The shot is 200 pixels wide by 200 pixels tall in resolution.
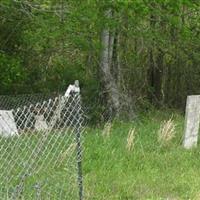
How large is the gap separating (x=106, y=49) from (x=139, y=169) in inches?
197

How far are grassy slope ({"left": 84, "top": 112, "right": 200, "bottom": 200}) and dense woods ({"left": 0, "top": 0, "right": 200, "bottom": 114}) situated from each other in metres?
2.15

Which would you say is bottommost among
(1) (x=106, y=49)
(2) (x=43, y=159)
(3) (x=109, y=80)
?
(2) (x=43, y=159)

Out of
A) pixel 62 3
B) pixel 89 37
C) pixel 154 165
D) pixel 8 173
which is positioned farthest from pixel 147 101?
pixel 8 173

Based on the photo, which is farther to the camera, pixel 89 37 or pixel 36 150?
pixel 89 37

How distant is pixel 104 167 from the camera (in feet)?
25.0

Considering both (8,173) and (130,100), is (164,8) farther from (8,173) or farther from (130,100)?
(8,173)

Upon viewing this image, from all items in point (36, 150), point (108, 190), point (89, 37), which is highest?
point (89, 37)

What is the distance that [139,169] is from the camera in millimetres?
7652

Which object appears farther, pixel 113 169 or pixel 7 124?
pixel 7 124

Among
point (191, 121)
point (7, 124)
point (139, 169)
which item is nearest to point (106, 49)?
point (191, 121)

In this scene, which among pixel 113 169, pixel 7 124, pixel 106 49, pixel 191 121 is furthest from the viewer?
pixel 106 49

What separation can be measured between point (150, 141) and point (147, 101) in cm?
510

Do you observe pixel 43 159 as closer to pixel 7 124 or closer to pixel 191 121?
pixel 7 124

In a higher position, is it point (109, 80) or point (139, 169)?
point (109, 80)
